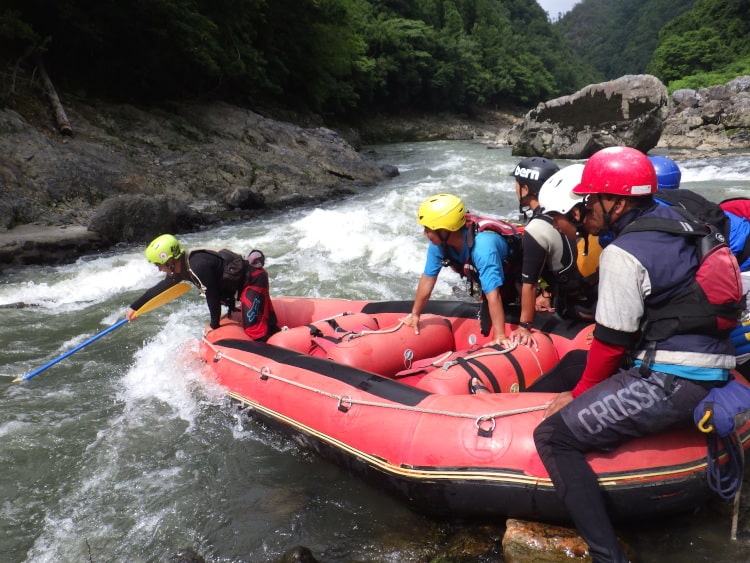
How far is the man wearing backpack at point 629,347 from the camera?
2100 mm

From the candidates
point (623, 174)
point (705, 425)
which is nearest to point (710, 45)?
point (623, 174)

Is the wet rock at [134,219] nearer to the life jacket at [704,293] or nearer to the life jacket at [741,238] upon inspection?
the life jacket at [741,238]

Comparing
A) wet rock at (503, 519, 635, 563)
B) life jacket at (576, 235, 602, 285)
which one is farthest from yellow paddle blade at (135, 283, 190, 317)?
wet rock at (503, 519, 635, 563)

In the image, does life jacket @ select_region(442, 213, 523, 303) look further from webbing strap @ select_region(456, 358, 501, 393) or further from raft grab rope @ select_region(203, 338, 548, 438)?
raft grab rope @ select_region(203, 338, 548, 438)

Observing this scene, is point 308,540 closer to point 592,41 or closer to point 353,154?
point 353,154

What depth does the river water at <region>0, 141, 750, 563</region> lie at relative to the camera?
2969mm

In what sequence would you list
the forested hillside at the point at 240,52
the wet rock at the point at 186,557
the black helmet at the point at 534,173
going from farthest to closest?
the forested hillside at the point at 240,52 < the black helmet at the point at 534,173 < the wet rock at the point at 186,557

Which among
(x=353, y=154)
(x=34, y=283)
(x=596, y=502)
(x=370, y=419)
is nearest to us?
(x=596, y=502)

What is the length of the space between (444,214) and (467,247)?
1.08 feet

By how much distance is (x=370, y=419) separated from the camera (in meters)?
3.29

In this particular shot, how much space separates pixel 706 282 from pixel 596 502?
1081mm

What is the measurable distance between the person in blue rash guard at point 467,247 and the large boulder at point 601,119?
660 inches

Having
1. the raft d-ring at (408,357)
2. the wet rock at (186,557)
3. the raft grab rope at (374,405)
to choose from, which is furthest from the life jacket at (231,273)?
the wet rock at (186,557)

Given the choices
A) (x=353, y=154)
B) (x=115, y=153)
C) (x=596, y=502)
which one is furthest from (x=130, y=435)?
(x=353, y=154)
